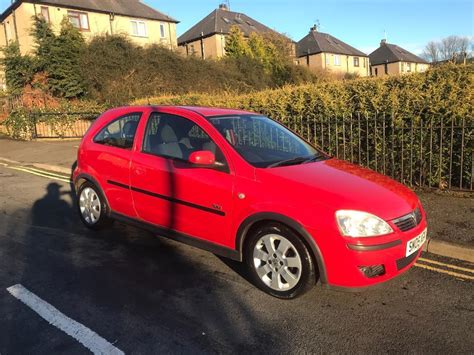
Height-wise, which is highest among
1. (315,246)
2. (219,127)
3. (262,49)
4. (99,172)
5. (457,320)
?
(262,49)

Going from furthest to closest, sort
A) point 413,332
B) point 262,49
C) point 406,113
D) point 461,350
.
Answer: point 262,49
point 406,113
point 413,332
point 461,350

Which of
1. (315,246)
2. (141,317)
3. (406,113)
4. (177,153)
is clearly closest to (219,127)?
(177,153)

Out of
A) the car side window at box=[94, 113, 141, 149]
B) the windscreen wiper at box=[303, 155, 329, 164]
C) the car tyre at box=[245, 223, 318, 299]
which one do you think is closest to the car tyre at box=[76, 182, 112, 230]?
the car side window at box=[94, 113, 141, 149]

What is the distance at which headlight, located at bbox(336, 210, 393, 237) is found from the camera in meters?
Answer: 3.24

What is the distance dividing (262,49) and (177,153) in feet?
118

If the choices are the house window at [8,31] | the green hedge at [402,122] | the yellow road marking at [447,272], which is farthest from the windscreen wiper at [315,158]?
the house window at [8,31]

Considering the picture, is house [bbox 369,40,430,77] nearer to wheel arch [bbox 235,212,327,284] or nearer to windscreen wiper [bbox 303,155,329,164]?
windscreen wiper [bbox 303,155,329,164]

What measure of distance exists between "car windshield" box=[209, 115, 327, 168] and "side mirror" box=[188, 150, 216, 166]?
0.29 m

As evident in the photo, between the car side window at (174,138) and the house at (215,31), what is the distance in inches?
1504

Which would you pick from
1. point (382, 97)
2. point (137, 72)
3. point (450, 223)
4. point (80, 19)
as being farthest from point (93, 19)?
point (450, 223)

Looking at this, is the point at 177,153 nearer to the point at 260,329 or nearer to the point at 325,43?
the point at 260,329

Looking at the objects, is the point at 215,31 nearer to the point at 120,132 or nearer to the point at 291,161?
the point at 120,132

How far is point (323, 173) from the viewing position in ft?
12.7

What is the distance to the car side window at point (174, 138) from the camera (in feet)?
13.9
